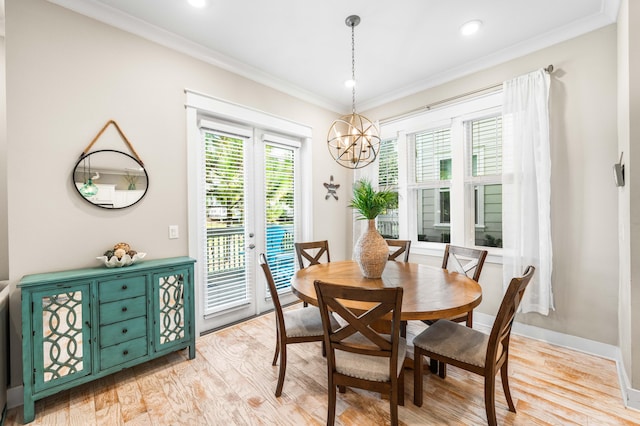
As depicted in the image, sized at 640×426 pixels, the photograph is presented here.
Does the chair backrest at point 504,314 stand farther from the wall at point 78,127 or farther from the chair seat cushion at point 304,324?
the wall at point 78,127

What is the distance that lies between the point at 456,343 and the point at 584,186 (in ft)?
6.57

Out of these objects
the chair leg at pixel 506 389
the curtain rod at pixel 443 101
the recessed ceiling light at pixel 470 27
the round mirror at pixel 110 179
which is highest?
the recessed ceiling light at pixel 470 27

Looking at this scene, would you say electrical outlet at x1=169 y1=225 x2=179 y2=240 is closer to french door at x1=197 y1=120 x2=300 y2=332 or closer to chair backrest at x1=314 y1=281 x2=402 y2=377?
french door at x1=197 y1=120 x2=300 y2=332

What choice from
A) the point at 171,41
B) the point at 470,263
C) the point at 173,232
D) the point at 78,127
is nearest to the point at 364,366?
the point at 470,263

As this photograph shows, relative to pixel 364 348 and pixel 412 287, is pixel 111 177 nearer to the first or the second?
pixel 364 348

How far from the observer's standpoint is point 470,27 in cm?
255

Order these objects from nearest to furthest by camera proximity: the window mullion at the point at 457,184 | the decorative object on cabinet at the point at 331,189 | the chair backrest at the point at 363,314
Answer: the chair backrest at the point at 363,314
the window mullion at the point at 457,184
the decorative object on cabinet at the point at 331,189

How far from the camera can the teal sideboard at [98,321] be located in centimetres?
180

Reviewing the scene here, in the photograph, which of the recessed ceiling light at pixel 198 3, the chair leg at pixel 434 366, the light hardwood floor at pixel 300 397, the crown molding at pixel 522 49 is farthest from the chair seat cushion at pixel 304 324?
the crown molding at pixel 522 49

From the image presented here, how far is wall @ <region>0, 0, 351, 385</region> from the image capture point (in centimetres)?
197

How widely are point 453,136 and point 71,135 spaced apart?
12.2 feet

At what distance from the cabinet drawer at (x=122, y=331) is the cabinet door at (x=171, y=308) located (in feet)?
0.32

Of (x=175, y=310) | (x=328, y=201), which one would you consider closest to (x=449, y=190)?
(x=328, y=201)

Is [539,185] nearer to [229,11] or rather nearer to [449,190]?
[449,190]
